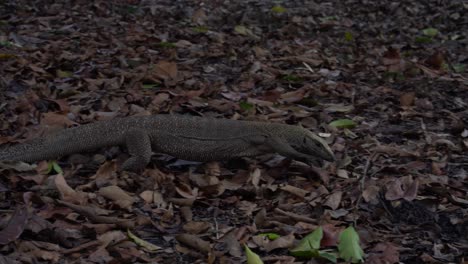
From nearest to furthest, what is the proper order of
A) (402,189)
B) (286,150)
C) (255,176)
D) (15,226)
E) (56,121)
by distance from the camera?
(15,226) → (402,189) → (255,176) → (286,150) → (56,121)

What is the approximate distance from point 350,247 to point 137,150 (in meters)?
2.13

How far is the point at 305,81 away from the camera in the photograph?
8.23 metres

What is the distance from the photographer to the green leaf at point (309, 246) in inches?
158

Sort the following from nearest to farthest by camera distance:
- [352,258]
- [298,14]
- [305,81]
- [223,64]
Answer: [352,258], [305,81], [223,64], [298,14]

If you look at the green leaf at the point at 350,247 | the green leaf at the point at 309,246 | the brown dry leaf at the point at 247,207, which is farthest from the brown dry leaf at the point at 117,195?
the green leaf at the point at 350,247

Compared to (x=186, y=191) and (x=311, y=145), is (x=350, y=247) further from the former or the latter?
(x=311, y=145)

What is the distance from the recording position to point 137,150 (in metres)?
5.51

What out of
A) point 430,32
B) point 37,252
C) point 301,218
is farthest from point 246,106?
point 430,32

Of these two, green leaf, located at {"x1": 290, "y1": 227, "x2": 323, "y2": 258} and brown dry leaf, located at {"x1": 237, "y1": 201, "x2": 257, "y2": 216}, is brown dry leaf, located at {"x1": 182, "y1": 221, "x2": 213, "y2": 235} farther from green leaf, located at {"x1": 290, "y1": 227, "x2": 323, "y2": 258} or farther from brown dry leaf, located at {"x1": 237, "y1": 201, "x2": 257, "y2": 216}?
green leaf, located at {"x1": 290, "y1": 227, "x2": 323, "y2": 258}

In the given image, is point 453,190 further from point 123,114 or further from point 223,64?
point 223,64

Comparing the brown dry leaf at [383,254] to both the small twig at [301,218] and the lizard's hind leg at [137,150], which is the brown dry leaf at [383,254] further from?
the lizard's hind leg at [137,150]

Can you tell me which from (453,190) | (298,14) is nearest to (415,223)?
(453,190)

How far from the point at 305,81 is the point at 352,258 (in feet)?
14.6

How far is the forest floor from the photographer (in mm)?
4305
